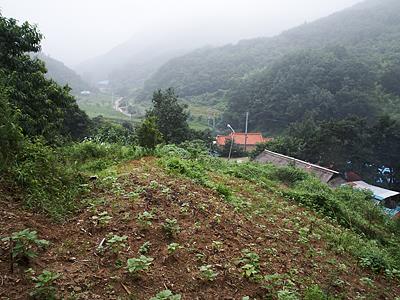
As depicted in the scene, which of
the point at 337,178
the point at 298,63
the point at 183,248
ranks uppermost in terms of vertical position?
the point at 183,248

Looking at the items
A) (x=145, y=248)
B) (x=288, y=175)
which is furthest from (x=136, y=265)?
(x=288, y=175)

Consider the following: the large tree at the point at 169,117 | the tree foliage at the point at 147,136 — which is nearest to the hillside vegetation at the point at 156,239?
the tree foliage at the point at 147,136

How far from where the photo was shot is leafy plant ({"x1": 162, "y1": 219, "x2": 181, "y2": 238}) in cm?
431

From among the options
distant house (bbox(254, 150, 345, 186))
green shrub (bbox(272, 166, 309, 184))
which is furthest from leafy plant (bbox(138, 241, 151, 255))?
distant house (bbox(254, 150, 345, 186))

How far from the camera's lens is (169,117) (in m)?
26.3

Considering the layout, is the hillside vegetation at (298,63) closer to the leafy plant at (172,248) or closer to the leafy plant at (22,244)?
the leafy plant at (172,248)

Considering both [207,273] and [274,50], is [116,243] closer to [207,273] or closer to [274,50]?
[207,273]

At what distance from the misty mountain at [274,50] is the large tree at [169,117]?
42.3 m

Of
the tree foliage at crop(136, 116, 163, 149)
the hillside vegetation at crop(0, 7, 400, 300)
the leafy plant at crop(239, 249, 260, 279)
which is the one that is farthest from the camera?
the tree foliage at crop(136, 116, 163, 149)

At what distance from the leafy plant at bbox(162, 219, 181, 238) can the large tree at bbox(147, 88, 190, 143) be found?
70.3ft

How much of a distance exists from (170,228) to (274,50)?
344 ft

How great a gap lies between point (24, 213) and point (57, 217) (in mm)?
378

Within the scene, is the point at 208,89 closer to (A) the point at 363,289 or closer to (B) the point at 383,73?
(B) the point at 383,73

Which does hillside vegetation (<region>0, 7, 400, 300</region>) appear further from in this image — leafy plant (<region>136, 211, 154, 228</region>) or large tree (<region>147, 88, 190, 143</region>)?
large tree (<region>147, 88, 190, 143</region>)
